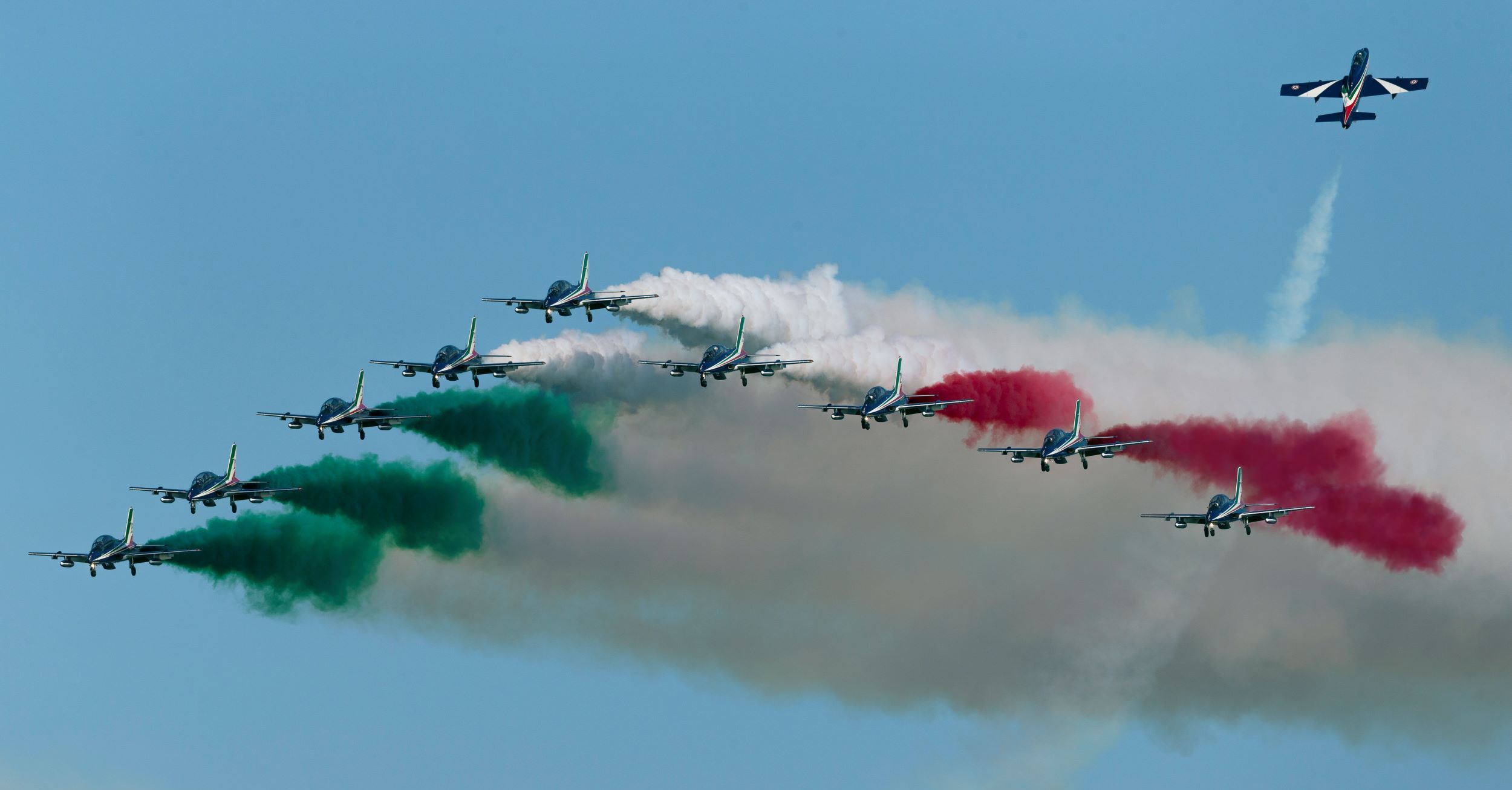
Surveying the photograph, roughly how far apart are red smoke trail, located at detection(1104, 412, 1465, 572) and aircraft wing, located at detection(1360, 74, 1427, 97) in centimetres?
1665

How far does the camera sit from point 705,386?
7367 inches

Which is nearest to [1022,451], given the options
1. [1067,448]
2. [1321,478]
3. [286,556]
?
[1067,448]

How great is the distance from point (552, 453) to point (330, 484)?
11072 mm

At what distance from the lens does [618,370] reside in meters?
193

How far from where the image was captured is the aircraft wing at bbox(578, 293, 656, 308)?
186 meters

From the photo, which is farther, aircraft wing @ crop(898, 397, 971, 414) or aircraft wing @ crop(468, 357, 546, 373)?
aircraft wing @ crop(468, 357, 546, 373)

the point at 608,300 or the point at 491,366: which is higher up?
the point at 608,300

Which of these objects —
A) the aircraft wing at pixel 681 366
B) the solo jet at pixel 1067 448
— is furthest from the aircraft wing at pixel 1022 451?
the aircraft wing at pixel 681 366

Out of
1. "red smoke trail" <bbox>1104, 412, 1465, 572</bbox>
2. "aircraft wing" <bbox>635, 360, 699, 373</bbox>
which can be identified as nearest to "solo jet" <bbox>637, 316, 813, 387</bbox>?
"aircraft wing" <bbox>635, 360, 699, 373</bbox>

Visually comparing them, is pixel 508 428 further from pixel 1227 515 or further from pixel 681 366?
pixel 1227 515

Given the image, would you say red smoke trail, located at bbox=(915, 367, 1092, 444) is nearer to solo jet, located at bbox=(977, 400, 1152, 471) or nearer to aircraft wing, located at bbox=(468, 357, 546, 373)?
solo jet, located at bbox=(977, 400, 1152, 471)

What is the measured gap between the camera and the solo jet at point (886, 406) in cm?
18500

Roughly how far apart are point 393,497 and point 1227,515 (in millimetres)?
41213

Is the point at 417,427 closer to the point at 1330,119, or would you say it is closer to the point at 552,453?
the point at 552,453
